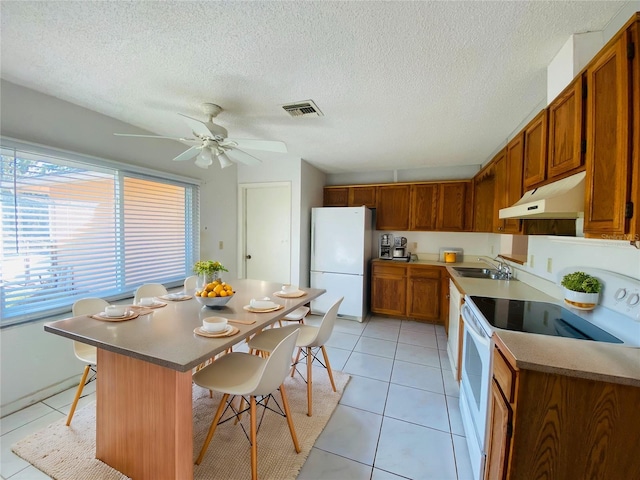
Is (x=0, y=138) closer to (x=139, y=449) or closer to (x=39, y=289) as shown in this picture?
(x=39, y=289)

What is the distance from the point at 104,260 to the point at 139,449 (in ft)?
5.89

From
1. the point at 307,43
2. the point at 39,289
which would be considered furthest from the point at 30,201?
the point at 307,43

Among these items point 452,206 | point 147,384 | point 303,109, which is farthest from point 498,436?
point 452,206

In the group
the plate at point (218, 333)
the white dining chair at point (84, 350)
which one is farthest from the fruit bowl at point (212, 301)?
the white dining chair at point (84, 350)

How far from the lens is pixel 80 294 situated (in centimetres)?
232

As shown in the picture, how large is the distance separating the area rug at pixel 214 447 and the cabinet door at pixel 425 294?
2.25m

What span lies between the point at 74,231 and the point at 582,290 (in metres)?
3.71

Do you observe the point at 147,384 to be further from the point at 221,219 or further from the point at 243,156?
the point at 221,219

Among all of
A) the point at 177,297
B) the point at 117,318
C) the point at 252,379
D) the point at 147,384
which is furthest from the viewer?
the point at 177,297

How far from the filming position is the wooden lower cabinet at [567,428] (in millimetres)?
918

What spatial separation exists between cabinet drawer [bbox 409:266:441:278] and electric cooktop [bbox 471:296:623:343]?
191 cm

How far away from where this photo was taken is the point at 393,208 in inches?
167

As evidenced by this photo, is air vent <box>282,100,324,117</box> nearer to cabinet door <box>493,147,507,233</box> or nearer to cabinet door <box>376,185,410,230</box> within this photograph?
cabinet door <box>493,147,507,233</box>

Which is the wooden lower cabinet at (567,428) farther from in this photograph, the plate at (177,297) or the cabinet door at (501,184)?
the plate at (177,297)
